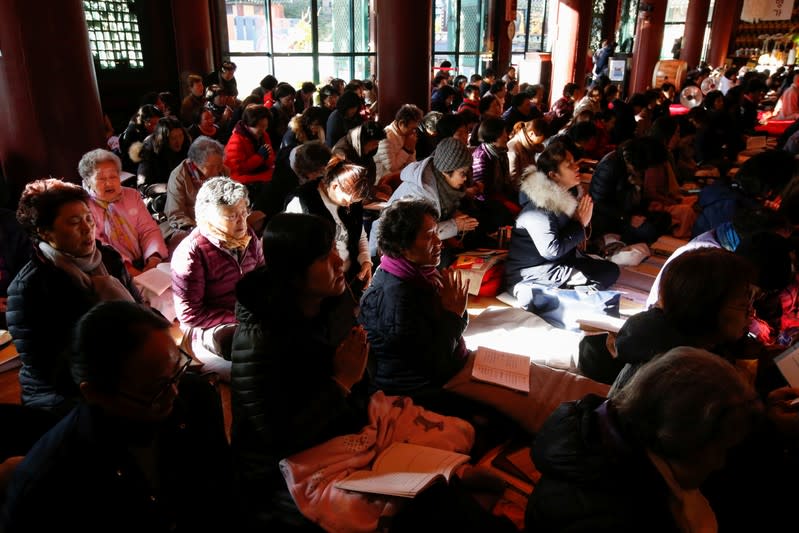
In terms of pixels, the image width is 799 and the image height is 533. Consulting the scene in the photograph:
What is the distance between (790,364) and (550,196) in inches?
71.0

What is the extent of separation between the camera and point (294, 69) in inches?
539

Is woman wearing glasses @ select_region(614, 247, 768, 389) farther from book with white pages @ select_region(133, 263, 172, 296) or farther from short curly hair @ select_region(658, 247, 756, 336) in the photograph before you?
book with white pages @ select_region(133, 263, 172, 296)

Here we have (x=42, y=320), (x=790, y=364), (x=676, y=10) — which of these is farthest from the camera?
(x=676, y=10)

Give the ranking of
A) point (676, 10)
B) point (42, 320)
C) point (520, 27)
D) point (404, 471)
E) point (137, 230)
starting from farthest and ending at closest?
point (676, 10) < point (520, 27) < point (137, 230) < point (42, 320) < point (404, 471)

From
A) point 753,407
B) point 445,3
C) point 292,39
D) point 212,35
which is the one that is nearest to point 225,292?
point 753,407

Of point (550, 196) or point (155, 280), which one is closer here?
point (155, 280)

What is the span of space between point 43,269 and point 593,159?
7.62 metres

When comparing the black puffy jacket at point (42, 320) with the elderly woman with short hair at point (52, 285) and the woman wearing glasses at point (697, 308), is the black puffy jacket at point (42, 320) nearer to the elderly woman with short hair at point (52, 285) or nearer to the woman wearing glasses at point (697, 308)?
the elderly woman with short hair at point (52, 285)

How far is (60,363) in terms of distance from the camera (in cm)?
160

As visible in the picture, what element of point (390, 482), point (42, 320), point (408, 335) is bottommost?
point (390, 482)

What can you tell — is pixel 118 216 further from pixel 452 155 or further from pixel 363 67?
pixel 363 67

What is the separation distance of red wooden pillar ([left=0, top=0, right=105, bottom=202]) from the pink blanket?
13.6 feet

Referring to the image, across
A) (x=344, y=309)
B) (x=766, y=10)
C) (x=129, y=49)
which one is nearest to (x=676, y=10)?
(x=766, y=10)

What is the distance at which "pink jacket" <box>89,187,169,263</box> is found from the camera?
12.6 feet
